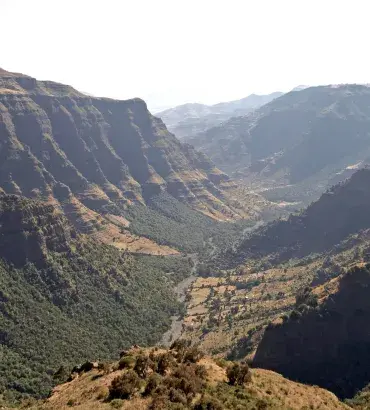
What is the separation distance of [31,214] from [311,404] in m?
145

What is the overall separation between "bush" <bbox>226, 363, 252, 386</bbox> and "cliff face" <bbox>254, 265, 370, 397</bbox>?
55591 millimetres

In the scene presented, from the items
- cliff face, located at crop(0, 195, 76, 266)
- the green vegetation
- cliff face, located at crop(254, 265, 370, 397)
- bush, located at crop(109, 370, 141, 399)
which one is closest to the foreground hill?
bush, located at crop(109, 370, 141, 399)

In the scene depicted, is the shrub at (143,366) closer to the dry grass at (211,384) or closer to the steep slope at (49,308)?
the dry grass at (211,384)

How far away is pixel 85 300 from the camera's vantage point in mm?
182125

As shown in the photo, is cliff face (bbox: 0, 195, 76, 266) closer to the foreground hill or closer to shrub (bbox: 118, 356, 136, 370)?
the foreground hill

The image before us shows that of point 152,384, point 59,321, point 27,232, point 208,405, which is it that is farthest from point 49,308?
point 208,405

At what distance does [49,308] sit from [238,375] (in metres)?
114

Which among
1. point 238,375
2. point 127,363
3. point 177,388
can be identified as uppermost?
point 177,388

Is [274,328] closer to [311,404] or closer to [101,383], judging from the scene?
[311,404]

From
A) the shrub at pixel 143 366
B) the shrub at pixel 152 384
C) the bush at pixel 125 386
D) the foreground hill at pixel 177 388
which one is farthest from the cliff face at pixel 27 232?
the shrub at pixel 152 384

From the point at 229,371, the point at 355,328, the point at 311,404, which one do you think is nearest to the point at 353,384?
the point at 355,328

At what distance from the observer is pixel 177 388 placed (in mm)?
59062

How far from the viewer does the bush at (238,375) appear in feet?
223

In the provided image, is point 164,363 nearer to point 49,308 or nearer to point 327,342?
point 327,342
